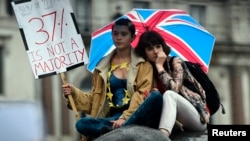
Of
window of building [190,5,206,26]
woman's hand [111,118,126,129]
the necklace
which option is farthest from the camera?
window of building [190,5,206,26]

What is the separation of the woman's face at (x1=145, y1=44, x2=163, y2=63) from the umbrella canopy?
87 centimetres

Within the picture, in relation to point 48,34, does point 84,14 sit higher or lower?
lower

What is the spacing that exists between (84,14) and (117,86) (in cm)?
3426

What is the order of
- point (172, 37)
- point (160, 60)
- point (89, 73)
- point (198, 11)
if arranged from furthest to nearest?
1. point (198, 11)
2. point (89, 73)
3. point (172, 37)
4. point (160, 60)

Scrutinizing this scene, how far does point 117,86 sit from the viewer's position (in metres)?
5.94

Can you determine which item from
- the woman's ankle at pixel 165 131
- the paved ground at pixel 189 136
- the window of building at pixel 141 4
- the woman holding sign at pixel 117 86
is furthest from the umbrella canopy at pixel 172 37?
the window of building at pixel 141 4

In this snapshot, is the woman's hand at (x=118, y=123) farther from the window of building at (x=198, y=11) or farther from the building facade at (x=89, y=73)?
the window of building at (x=198, y=11)

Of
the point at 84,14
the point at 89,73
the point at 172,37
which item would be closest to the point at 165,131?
the point at 172,37

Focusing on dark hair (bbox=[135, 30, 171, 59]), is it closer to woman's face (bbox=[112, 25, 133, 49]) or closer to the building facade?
woman's face (bbox=[112, 25, 133, 49])

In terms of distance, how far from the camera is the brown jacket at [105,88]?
Answer: 576cm

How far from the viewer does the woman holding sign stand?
5.65 metres

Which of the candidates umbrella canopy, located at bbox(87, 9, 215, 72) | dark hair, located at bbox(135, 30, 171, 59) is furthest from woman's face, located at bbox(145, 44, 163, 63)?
umbrella canopy, located at bbox(87, 9, 215, 72)

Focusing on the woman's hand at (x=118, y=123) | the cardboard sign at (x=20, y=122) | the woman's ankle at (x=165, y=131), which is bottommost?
the cardboard sign at (x=20, y=122)

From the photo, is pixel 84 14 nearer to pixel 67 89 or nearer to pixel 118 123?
pixel 67 89
